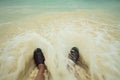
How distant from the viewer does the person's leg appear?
55.6 inches

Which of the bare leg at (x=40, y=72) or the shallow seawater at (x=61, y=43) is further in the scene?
the shallow seawater at (x=61, y=43)

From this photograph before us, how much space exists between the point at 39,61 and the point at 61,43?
529 millimetres

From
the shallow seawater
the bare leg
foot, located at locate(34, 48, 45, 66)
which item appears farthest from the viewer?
foot, located at locate(34, 48, 45, 66)

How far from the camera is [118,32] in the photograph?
2.31m

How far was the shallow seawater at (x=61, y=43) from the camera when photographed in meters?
1.50

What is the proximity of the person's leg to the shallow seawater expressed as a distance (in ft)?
0.17

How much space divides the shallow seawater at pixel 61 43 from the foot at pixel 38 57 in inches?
2.3

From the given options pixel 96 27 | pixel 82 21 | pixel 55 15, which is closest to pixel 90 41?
pixel 96 27

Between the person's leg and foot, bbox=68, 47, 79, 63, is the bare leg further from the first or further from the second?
foot, bbox=68, 47, 79, 63

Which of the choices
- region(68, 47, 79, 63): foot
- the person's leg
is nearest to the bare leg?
the person's leg

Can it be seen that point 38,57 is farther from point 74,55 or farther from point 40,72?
point 74,55

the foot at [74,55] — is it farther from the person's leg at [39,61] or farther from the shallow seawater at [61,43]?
the person's leg at [39,61]

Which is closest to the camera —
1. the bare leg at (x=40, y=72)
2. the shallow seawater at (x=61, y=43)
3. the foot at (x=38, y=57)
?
the bare leg at (x=40, y=72)

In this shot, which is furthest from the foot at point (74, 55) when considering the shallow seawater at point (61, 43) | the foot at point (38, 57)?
the foot at point (38, 57)
